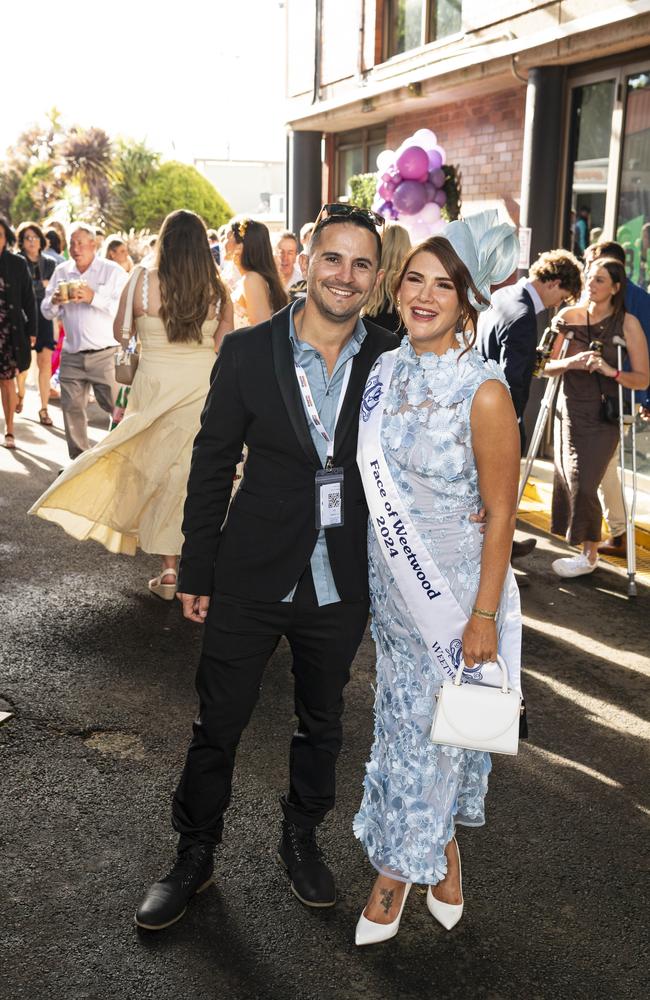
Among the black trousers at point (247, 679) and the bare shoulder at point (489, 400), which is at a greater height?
the bare shoulder at point (489, 400)

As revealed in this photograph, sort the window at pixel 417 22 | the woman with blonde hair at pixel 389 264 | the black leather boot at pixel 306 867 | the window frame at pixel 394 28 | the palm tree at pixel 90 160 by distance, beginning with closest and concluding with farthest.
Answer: the black leather boot at pixel 306 867, the woman with blonde hair at pixel 389 264, the window at pixel 417 22, the window frame at pixel 394 28, the palm tree at pixel 90 160

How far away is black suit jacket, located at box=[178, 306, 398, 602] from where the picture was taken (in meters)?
2.92

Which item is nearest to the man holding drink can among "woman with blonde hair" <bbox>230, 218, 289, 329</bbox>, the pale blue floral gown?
"woman with blonde hair" <bbox>230, 218, 289, 329</bbox>

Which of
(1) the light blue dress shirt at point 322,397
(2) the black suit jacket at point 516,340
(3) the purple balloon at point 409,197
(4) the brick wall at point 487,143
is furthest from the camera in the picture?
(4) the brick wall at point 487,143

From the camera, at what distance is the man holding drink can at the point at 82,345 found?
28.6 feet

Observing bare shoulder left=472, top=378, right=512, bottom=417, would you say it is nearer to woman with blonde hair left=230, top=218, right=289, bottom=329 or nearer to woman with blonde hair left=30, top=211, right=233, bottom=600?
woman with blonde hair left=30, top=211, right=233, bottom=600

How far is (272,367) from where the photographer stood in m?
2.92

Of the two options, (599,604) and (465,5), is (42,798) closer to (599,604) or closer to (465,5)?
(599,604)

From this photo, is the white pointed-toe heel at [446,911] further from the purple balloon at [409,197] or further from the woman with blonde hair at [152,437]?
the purple balloon at [409,197]

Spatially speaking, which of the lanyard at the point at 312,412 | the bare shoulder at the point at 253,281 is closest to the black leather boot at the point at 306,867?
Answer: the lanyard at the point at 312,412

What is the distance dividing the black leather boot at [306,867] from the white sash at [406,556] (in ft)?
2.84

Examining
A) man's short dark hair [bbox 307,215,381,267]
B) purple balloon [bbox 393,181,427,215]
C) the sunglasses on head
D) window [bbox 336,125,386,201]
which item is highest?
window [bbox 336,125,386,201]

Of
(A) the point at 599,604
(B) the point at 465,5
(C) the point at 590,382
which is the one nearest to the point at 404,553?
(A) the point at 599,604

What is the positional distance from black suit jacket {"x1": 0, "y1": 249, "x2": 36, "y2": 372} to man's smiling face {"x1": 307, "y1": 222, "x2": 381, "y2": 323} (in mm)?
7660
